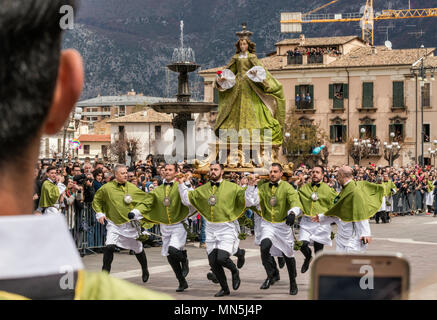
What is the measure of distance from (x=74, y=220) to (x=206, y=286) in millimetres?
4086

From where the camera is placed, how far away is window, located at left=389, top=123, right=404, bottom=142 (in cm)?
6325

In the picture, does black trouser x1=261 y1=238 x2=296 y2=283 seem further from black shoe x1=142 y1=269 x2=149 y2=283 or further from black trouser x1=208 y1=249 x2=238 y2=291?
black shoe x1=142 y1=269 x2=149 y2=283

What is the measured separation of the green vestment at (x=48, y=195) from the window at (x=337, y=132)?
52610 mm

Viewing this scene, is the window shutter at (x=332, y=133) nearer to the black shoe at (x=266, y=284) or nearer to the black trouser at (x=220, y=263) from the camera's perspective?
the black shoe at (x=266, y=284)

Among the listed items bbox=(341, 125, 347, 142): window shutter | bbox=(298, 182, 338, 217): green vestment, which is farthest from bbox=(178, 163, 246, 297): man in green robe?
bbox=(341, 125, 347, 142): window shutter

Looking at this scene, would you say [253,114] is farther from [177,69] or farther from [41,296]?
[41,296]

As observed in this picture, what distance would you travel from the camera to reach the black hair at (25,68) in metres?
1.15

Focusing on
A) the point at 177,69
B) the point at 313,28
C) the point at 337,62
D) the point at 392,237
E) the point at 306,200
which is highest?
the point at 313,28

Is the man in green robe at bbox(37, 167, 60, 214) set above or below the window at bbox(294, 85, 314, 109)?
below

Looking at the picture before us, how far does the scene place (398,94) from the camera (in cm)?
6400

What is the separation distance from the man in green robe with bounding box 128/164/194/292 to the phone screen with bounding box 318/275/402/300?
1092 centimetres

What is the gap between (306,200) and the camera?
535 inches

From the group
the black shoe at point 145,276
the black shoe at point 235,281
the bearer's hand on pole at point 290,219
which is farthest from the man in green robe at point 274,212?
the black shoe at point 145,276

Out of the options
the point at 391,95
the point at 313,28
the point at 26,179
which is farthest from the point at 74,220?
the point at 313,28
